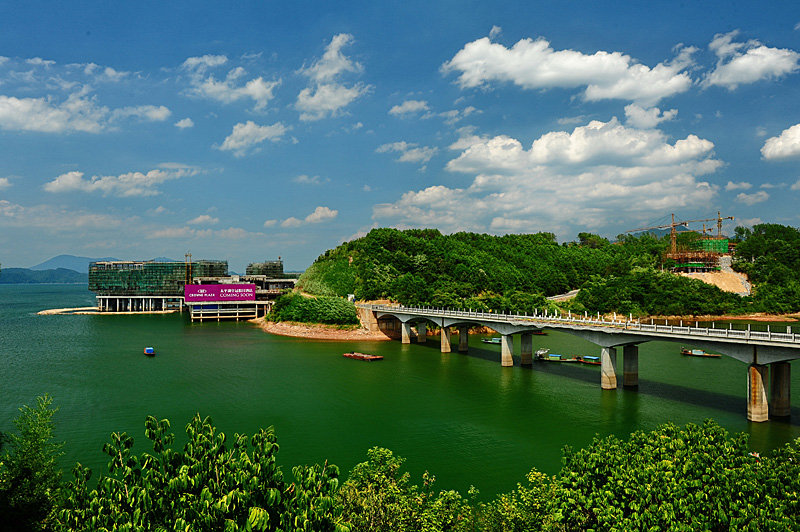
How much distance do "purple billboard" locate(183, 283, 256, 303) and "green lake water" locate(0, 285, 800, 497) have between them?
53.1m

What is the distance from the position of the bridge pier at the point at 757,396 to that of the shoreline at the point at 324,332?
242ft

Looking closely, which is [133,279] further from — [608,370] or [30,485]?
[30,485]

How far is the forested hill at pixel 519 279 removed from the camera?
12712 cm

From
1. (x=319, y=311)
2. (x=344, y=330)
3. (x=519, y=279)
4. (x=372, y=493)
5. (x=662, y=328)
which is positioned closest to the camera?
(x=372, y=493)

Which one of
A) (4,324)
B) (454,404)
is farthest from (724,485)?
(4,324)

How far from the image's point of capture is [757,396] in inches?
1761

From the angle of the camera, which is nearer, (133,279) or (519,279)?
Answer: (519,279)

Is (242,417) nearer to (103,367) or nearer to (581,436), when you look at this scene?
(581,436)

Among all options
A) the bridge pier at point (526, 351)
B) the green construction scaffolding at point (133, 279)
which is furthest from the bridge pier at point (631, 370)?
the green construction scaffolding at point (133, 279)

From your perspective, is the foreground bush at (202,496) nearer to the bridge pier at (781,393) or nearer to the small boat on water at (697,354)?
the bridge pier at (781,393)

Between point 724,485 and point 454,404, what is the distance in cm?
3717

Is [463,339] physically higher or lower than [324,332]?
higher

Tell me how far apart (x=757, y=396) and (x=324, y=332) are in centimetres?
8463

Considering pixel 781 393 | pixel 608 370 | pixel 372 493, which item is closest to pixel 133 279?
pixel 608 370
